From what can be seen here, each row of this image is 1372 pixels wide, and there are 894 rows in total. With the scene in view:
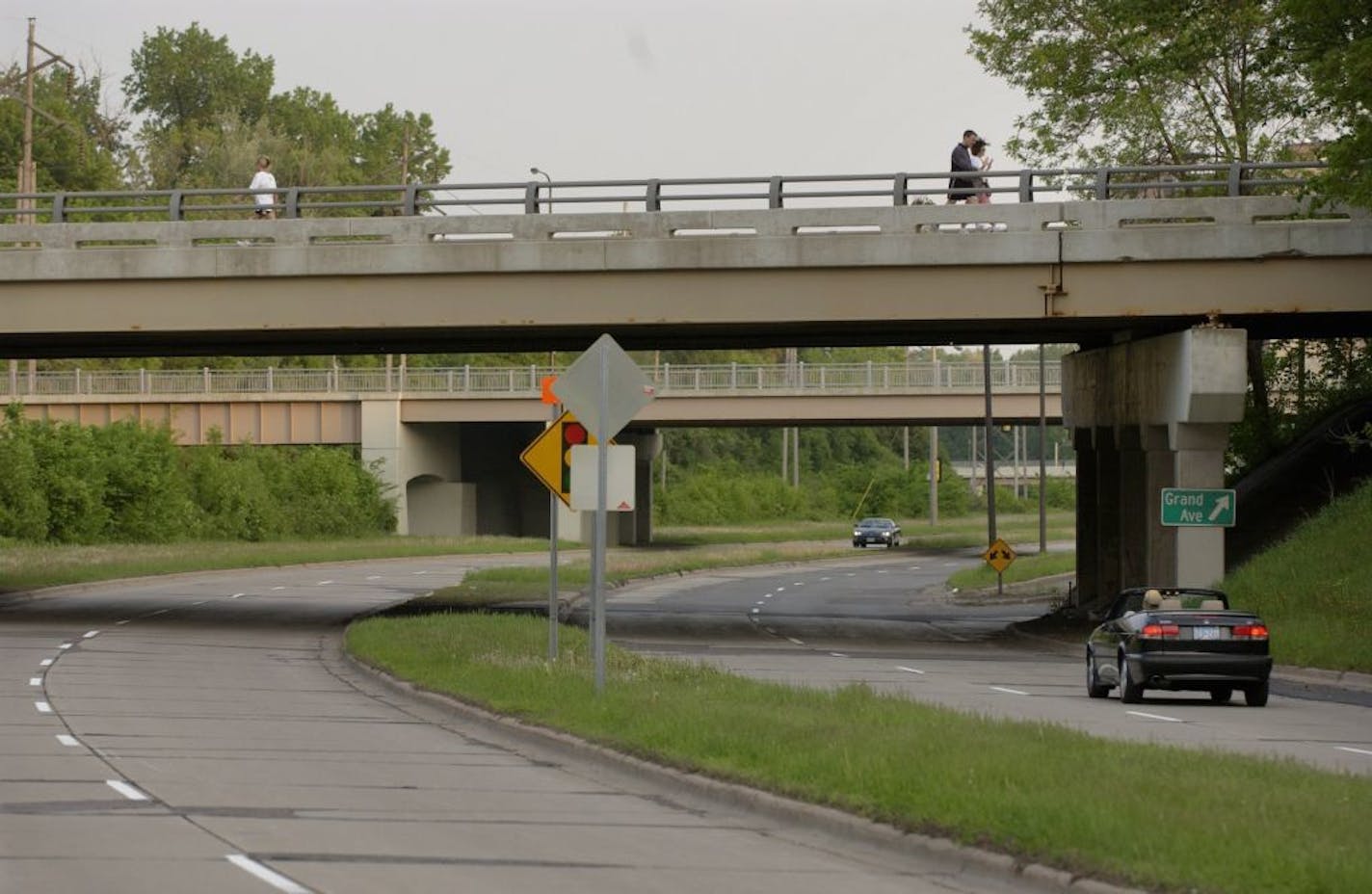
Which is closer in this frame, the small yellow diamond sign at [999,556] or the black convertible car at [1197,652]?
the black convertible car at [1197,652]

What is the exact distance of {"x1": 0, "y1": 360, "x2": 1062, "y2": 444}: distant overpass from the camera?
261ft

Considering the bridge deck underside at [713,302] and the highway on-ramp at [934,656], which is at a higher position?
the bridge deck underside at [713,302]

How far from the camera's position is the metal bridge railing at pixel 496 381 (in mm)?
79812

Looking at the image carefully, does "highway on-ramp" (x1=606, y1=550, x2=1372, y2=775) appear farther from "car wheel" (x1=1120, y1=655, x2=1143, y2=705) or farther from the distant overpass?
the distant overpass

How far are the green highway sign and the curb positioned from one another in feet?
61.5

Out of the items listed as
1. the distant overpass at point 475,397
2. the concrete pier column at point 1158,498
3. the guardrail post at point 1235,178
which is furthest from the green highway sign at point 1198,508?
the distant overpass at point 475,397

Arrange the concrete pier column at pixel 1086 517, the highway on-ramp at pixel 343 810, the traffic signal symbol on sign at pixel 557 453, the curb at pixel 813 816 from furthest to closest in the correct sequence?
1. the concrete pier column at pixel 1086 517
2. the traffic signal symbol on sign at pixel 557 453
3. the highway on-ramp at pixel 343 810
4. the curb at pixel 813 816

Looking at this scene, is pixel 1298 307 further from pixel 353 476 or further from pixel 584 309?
pixel 353 476

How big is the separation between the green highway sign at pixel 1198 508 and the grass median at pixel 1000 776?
1578cm

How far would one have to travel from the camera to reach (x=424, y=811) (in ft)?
46.1

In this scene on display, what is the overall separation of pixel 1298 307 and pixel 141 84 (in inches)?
4473

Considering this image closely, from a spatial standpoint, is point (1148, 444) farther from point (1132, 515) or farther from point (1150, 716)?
point (1150, 716)

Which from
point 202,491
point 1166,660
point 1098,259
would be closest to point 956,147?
point 1098,259

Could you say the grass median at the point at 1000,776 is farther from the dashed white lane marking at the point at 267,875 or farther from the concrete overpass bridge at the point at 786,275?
the concrete overpass bridge at the point at 786,275
